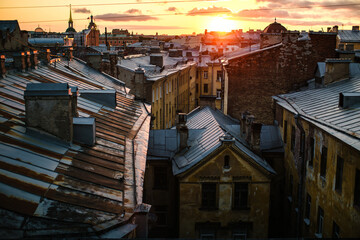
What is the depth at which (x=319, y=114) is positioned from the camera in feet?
58.6

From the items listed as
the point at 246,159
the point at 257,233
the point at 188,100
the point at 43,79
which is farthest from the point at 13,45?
the point at 188,100

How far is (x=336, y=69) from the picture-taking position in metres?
22.4

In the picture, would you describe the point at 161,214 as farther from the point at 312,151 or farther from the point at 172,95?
the point at 172,95

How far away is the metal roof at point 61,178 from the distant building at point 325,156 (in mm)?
6627

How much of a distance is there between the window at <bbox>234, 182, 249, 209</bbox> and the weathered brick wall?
847 cm

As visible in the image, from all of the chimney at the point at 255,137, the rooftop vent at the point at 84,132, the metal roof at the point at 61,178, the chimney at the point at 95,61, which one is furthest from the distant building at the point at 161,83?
the rooftop vent at the point at 84,132

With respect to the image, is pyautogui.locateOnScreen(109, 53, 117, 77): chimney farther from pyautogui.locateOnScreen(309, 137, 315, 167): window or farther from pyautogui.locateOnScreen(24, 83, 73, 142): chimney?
pyautogui.locateOnScreen(24, 83, 73, 142): chimney

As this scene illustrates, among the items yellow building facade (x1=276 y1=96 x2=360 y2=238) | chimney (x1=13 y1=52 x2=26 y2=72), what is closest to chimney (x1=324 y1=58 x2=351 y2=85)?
yellow building facade (x1=276 y1=96 x2=360 y2=238)

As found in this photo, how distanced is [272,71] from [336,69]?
18.6 ft

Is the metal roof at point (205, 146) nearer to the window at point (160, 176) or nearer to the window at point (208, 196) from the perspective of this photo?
the window at point (160, 176)

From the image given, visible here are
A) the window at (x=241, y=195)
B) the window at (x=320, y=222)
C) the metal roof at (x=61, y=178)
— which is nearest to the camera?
the metal roof at (x=61, y=178)

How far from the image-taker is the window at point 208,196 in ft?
65.7

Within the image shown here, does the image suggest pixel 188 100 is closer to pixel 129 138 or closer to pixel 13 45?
pixel 13 45

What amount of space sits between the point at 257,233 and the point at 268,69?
11.2 m
